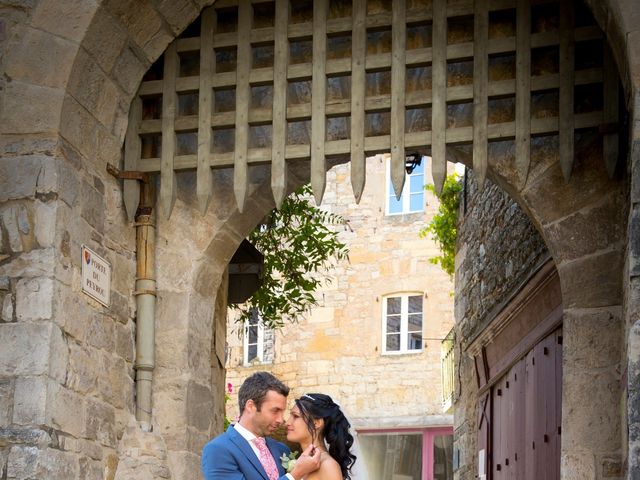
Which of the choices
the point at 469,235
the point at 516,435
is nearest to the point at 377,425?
the point at 469,235

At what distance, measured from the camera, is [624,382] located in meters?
5.16

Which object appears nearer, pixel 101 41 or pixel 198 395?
pixel 101 41

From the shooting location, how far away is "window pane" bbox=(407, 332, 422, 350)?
65.5 feet

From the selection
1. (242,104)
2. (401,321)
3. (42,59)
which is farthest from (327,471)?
(401,321)

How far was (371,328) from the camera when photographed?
789 inches

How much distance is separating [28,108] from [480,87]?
6.29 ft

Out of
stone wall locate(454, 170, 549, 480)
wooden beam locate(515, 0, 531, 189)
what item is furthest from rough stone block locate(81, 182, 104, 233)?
stone wall locate(454, 170, 549, 480)

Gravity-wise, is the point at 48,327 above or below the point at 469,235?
below

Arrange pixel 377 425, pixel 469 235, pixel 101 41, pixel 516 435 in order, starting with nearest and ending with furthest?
1. pixel 101 41
2. pixel 516 435
3. pixel 469 235
4. pixel 377 425

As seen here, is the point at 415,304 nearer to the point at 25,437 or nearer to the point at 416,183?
the point at 416,183

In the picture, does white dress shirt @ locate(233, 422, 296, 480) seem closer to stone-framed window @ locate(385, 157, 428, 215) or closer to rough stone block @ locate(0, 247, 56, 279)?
rough stone block @ locate(0, 247, 56, 279)

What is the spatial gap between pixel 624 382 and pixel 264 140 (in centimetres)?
207

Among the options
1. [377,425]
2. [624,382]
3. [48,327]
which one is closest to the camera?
[624,382]

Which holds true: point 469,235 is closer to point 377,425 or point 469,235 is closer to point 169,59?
point 169,59
